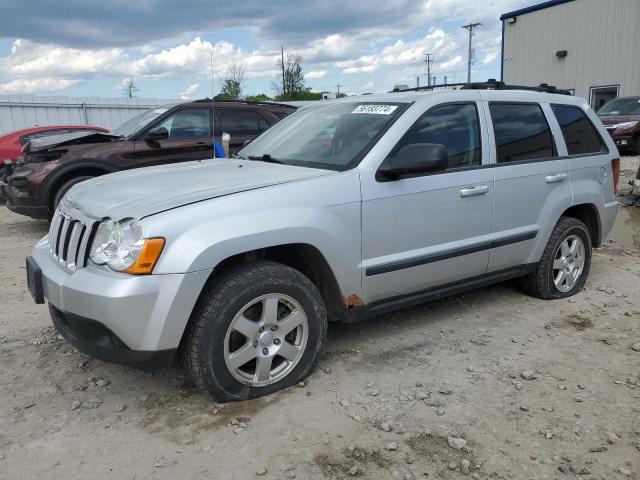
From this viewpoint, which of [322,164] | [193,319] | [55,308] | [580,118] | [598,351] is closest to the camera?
[193,319]

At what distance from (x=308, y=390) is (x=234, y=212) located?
3.64 ft

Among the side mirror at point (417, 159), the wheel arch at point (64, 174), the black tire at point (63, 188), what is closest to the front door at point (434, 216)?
the side mirror at point (417, 159)

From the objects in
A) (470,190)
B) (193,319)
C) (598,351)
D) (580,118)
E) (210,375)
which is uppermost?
(580,118)

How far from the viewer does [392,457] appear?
2582mm

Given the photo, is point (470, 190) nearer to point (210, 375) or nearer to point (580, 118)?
point (580, 118)

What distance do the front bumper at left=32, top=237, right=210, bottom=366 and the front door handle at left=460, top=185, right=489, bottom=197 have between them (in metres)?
1.87

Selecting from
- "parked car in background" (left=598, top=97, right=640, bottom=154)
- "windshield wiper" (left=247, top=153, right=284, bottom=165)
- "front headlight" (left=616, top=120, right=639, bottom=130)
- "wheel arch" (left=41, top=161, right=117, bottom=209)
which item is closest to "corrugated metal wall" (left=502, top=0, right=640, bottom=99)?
"parked car in background" (left=598, top=97, right=640, bottom=154)

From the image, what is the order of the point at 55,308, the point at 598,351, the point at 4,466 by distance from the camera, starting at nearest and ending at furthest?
the point at 4,466 < the point at 55,308 < the point at 598,351

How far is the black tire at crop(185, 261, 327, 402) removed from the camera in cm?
283

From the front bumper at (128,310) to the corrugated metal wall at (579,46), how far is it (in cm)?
2240

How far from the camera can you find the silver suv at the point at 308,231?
2.73 m

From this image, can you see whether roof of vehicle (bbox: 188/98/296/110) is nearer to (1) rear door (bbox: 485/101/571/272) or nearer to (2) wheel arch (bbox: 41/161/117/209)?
(2) wheel arch (bbox: 41/161/117/209)

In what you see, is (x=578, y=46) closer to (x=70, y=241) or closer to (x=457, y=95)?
(x=457, y=95)

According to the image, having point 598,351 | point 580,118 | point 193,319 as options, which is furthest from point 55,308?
point 580,118
